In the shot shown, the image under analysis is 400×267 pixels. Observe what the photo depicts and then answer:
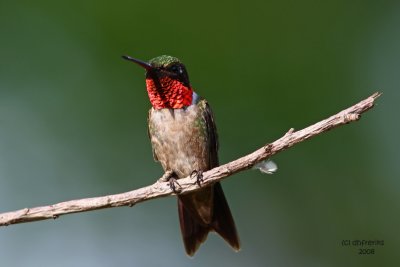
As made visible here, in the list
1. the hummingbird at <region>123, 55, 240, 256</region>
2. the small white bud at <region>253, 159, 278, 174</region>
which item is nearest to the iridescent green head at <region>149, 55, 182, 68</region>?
the hummingbird at <region>123, 55, 240, 256</region>

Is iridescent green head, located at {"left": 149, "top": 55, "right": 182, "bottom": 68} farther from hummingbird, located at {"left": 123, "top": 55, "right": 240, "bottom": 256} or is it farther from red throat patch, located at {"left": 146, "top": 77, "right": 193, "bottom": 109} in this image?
red throat patch, located at {"left": 146, "top": 77, "right": 193, "bottom": 109}

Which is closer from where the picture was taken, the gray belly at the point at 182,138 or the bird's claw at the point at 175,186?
the bird's claw at the point at 175,186

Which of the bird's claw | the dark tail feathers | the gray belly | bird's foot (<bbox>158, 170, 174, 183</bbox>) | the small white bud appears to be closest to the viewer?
the small white bud

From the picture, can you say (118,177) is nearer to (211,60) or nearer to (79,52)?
(79,52)

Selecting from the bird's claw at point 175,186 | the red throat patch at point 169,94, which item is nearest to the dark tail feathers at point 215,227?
the red throat patch at point 169,94

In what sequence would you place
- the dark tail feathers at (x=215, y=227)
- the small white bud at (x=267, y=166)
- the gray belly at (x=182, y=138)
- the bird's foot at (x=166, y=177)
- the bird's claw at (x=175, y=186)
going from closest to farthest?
the small white bud at (x=267, y=166) < the bird's claw at (x=175, y=186) < the bird's foot at (x=166, y=177) < the gray belly at (x=182, y=138) < the dark tail feathers at (x=215, y=227)

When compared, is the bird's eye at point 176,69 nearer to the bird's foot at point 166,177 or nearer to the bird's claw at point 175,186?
the bird's foot at point 166,177
